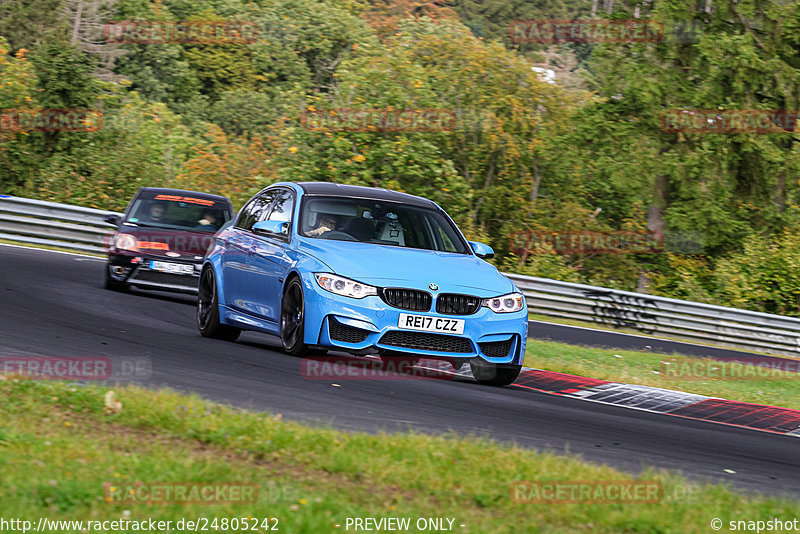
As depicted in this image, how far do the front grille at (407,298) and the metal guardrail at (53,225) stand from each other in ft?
42.9

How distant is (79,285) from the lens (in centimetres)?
1549

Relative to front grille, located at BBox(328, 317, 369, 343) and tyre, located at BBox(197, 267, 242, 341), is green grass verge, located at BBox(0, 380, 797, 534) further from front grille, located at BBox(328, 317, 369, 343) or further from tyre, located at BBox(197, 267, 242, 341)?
tyre, located at BBox(197, 267, 242, 341)

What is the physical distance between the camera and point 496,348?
969 centimetres

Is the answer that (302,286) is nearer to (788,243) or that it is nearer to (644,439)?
(644,439)

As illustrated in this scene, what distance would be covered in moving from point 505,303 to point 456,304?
528 mm

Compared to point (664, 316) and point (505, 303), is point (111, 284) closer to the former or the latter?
point (505, 303)

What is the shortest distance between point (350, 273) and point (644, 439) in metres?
2.90

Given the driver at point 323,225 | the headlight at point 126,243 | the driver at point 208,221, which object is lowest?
the headlight at point 126,243

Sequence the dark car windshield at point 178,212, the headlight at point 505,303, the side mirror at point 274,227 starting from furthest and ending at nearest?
the dark car windshield at point 178,212 < the side mirror at point 274,227 < the headlight at point 505,303

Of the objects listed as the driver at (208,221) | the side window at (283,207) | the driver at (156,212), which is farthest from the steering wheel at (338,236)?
the driver at (156,212)

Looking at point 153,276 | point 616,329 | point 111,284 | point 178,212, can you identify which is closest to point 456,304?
point 153,276

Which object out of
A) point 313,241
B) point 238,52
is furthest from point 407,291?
point 238,52

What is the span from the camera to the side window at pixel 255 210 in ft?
38.0

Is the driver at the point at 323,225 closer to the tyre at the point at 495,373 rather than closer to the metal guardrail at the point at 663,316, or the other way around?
the tyre at the point at 495,373
